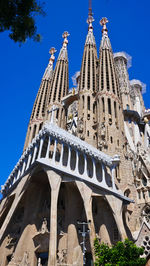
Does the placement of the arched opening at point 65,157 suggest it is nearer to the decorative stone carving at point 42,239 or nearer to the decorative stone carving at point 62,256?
the decorative stone carving at point 42,239

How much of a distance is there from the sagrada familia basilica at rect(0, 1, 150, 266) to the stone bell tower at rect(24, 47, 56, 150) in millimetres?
6546

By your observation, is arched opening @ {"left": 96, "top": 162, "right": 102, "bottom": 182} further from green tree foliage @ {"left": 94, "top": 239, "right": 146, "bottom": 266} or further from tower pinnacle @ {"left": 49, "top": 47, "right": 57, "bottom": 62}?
tower pinnacle @ {"left": 49, "top": 47, "right": 57, "bottom": 62}

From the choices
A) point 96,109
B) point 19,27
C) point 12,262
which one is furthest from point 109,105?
point 19,27

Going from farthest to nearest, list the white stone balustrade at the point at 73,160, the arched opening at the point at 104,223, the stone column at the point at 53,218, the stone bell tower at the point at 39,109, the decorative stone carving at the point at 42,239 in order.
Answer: the stone bell tower at the point at 39,109 → the decorative stone carving at the point at 42,239 → the white stone balustrade at the point at 73,160 → the arched opening at the point at 104,223 → the stone column at the point at 53,218

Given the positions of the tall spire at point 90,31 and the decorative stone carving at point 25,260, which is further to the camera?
the tall spire at point 90,31

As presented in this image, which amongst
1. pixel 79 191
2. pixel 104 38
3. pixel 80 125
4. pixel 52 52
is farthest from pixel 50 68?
pixel 79 191

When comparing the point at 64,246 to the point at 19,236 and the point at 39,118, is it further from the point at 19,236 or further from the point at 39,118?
the point at 39,118

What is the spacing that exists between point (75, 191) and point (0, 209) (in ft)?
23.6

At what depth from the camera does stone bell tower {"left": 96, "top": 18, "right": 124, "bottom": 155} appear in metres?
22.4

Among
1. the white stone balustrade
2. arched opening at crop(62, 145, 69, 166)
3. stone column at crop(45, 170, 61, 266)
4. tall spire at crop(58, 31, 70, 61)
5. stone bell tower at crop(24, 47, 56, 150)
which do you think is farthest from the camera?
tall spire at crop(58, 31, 70, 61)

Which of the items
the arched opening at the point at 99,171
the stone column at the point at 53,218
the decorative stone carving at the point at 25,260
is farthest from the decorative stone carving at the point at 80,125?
the decorative stone carving at the point at 25,260

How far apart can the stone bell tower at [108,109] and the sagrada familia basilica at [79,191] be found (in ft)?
0.31

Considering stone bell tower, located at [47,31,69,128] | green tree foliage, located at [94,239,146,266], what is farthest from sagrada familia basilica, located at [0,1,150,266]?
stone bell tower, located at [47,31,69,128]

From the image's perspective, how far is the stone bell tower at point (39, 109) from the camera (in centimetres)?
3002
